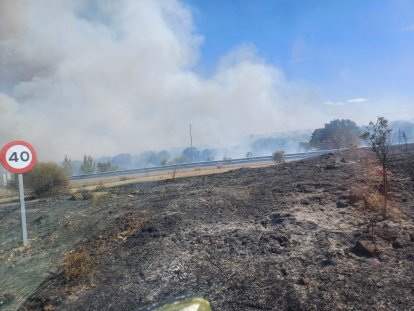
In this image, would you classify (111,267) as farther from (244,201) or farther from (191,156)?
(191,156)

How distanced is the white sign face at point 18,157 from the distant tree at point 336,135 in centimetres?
3306

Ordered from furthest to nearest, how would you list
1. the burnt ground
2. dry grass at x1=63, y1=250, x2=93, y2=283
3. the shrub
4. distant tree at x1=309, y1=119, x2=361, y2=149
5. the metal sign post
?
distant tree at x1=309, y1=119, x2=361, y2=149 → the shrub → the metal sign post → dry grass at x1=63, y1=250, x2=93, y2=283 → the burnt ground

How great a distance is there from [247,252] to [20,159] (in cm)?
585

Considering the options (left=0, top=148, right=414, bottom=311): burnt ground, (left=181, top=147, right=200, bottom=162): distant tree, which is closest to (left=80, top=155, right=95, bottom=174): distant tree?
(left=181, top=147, right=200, bottom=162): distant tree

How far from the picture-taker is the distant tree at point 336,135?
127ft

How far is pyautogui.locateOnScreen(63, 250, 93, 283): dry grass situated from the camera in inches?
216

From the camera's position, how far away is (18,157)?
27.3ft

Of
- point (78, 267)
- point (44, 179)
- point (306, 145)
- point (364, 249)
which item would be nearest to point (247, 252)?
point (364, 249)

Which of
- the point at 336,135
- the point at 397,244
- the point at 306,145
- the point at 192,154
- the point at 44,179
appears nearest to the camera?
the point at 397,244

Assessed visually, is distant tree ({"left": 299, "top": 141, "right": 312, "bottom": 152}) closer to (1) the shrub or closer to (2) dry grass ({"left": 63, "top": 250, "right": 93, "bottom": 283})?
(1) the shrub

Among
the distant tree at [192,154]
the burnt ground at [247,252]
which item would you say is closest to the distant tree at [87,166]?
the distant tree at [192,154]

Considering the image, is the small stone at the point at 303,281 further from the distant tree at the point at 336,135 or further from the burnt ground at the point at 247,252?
the distant tree at the point at 336,135

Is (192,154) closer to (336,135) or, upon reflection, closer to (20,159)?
(336,135)

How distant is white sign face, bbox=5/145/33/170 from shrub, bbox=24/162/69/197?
26.7 feet
